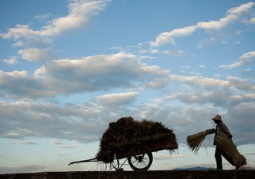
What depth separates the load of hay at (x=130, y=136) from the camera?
9352 mm

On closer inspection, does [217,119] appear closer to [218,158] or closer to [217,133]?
[217,133]

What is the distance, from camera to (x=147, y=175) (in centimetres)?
738

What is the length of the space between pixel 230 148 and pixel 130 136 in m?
3.22

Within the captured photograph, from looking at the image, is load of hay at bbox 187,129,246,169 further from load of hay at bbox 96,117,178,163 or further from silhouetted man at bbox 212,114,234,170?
load of hay at bbox 96,117,178,163

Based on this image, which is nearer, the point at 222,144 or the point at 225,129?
the point at 222,144

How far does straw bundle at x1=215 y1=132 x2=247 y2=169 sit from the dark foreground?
1482mm

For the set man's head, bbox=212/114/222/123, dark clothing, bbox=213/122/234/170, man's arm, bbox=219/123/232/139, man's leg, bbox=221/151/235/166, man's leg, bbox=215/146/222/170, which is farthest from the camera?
man's head, bbox=212/114/222/123

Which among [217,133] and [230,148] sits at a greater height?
[217,133]

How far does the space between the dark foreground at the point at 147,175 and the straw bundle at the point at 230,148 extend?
1482mm

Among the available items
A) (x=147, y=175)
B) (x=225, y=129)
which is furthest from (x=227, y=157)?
(x=147, y=175)

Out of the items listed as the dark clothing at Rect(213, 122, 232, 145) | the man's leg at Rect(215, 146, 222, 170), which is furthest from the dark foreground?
the dark clothing at Rect(213, 122, 232, 145)

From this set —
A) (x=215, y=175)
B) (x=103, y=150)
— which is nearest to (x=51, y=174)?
(x=103, y=150)

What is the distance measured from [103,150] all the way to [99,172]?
1.81 metres

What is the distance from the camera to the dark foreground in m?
7.06
